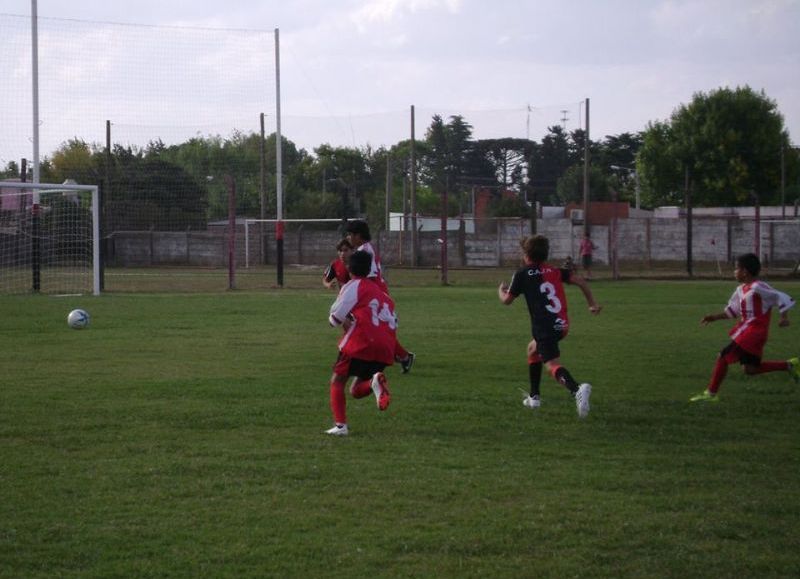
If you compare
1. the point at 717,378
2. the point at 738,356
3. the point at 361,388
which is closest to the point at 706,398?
the point at 717,378

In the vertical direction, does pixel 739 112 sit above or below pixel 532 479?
above

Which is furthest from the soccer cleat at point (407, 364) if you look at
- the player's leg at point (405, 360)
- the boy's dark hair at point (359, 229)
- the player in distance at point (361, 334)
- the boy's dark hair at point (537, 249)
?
the player in distance at point (361, 334)

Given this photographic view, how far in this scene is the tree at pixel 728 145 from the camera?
65375 mm

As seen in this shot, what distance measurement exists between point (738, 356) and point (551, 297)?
2.18 m

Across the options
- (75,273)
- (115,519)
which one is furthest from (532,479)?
(75,273)

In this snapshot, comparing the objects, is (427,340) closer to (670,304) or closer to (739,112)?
(670,304)

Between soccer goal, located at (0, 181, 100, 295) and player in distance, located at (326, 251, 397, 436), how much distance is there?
57.8ft

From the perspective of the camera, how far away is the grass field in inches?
209

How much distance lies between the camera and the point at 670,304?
22.8 metres

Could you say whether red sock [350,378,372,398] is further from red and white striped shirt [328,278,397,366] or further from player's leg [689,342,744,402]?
player's leg [689,342,744,402]

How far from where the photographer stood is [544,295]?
9.70 metres

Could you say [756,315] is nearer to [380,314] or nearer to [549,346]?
[549,346]

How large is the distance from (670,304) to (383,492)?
1738 centimetres

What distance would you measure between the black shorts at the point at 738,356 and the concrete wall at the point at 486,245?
3381 centimetres
